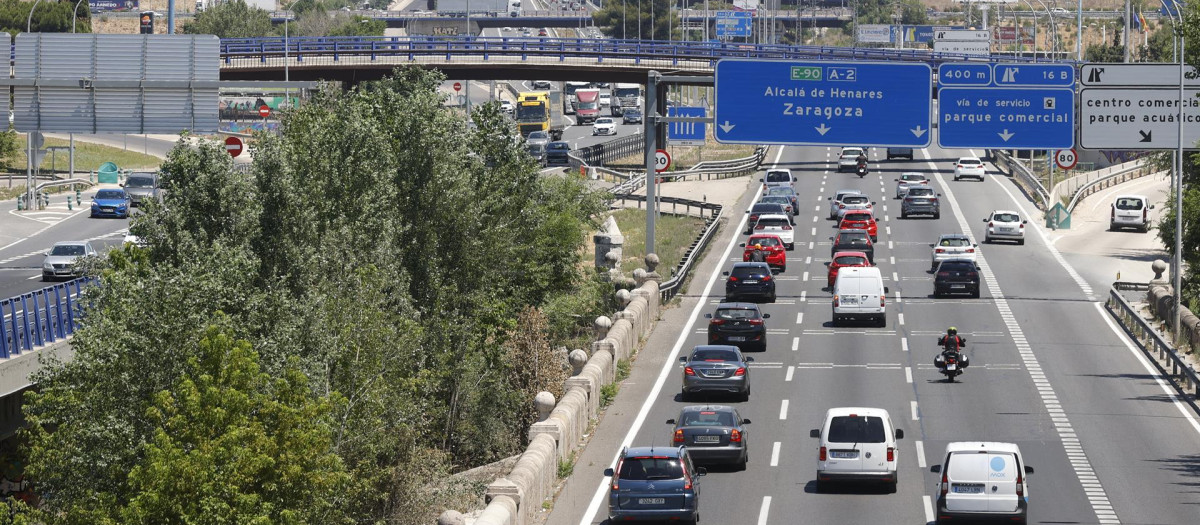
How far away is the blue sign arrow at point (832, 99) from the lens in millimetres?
48188

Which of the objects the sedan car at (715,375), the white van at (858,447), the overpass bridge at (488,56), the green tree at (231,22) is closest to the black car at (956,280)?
the sedan car at (715,375)

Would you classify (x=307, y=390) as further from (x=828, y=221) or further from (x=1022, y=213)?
(x=1022, y=213)

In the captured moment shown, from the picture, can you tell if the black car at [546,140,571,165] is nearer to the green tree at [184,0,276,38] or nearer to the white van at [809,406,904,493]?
the green tree at [184,0,276,38]

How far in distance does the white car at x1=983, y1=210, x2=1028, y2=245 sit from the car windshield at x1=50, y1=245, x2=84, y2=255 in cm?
3850

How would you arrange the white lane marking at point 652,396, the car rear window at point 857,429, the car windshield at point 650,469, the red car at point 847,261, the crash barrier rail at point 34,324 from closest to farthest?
the car windshield at point 650,469
the car rear window at point 857,429
the white lane marking at point 652,396
the crash barrier rail at point 34,324
the red car at point 847,261

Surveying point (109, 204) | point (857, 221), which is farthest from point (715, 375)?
point (109, 204)

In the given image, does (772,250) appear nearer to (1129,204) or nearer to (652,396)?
(652,396)

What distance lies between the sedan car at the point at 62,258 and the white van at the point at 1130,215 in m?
48.4

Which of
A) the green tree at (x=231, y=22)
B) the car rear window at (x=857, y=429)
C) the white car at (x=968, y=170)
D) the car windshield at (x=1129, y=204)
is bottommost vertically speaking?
the car rear window at (x=857, y=429)

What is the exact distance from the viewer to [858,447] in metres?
28.3

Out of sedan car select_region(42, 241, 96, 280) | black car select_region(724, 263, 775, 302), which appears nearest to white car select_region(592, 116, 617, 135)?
black car select_region(724, 263, 775, 302)

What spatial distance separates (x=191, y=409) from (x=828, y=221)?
55.3m

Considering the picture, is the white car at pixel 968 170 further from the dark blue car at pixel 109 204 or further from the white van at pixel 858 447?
the white van at pixel 858 447

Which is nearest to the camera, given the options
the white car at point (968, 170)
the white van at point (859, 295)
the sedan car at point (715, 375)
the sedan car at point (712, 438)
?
the sedan car at point (712, 438)
